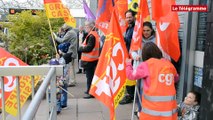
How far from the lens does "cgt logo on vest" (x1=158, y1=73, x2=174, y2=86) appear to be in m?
3.55

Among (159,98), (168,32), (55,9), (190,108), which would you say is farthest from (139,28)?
(55,9)

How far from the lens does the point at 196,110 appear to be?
13.8ft

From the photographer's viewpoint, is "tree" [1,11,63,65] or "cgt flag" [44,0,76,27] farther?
"tree" [1,11,63,65]

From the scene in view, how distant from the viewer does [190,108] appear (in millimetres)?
4234

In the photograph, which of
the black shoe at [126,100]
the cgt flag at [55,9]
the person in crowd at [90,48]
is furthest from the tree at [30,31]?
the black shoe at [126,100]

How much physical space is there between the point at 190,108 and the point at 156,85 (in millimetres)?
954

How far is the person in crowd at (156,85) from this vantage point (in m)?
3.56

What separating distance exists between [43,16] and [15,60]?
36.3 ft

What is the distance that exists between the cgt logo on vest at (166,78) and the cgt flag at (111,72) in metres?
0.44

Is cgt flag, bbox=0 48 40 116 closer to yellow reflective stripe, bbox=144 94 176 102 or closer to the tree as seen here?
yellow reflective stripe, bbox=144 94 176 102

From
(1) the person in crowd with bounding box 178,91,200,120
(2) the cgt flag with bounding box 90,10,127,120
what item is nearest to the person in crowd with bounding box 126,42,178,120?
(2) the cgt flag with bounding box 90,10,127,120

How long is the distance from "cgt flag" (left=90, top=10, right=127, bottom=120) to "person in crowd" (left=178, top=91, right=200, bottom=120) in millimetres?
1037

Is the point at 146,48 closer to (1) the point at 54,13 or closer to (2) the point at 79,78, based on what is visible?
(1) the point at 54,13

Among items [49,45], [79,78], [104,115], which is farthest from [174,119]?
[49,45]
